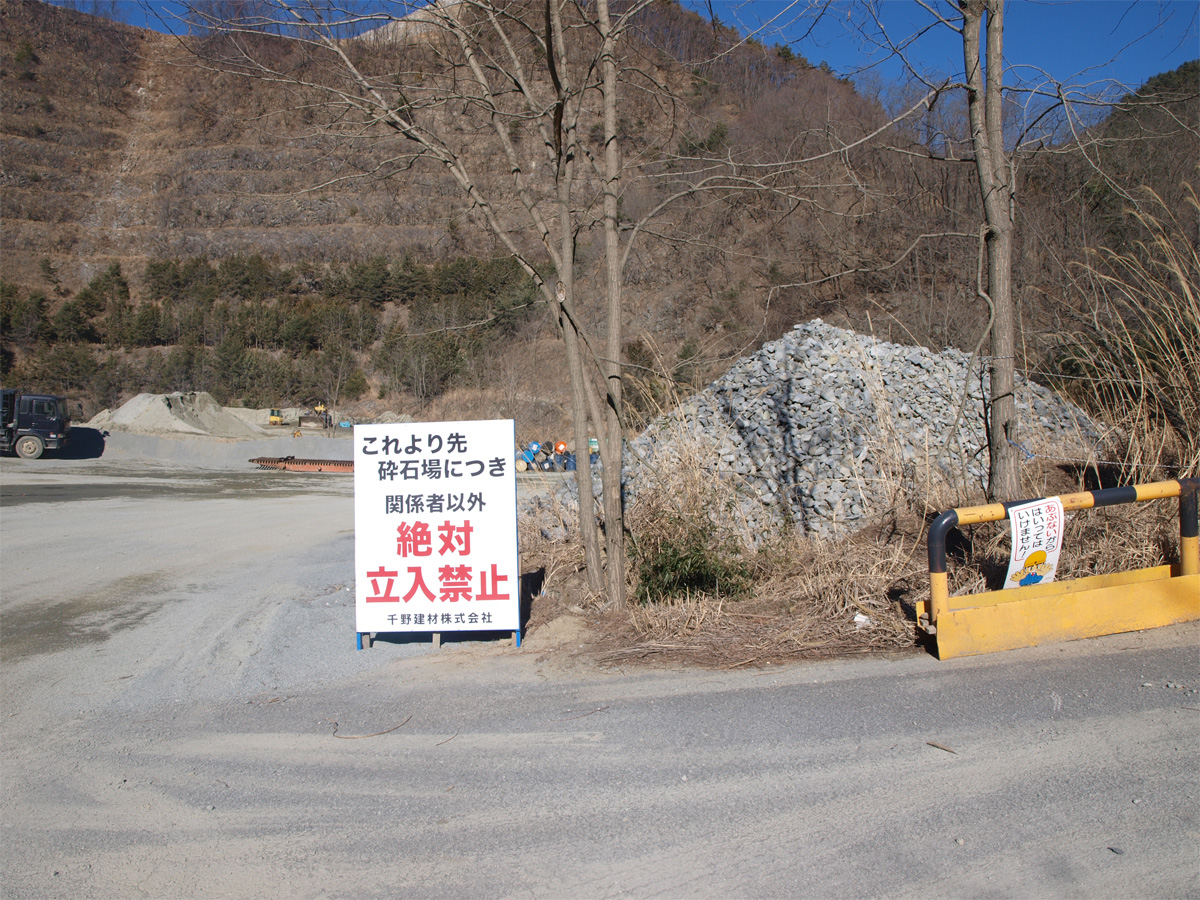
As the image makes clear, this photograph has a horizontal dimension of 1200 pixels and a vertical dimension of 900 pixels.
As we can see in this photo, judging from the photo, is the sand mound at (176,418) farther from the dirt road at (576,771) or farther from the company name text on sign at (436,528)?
the company name text on sign at (436,528)

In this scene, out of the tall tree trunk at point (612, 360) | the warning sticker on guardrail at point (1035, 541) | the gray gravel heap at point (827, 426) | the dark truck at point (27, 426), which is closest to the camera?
the warning sticker on guardrail at point (1035, 541)

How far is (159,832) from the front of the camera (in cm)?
308

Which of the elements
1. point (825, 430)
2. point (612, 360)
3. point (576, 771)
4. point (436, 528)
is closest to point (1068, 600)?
point (576, 771)

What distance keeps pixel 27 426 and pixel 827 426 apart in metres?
27.6

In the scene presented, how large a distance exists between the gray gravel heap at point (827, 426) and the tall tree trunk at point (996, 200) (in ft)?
4.97

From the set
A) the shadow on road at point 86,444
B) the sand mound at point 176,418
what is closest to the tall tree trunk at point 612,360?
the shadow on road at point 86,444

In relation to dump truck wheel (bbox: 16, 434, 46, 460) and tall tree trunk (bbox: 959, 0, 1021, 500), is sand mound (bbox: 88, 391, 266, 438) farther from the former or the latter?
tall tree trunk (bbox: 959, 0, 1021, 500)

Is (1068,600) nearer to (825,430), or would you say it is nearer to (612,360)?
(612,360)

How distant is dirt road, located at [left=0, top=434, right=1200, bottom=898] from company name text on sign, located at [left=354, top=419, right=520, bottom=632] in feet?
1.05

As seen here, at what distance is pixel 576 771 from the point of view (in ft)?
11.2

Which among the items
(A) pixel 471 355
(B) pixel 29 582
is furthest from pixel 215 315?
(B) pixel 29 582

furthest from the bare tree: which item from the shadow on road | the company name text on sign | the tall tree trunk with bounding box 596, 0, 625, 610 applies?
the shadow on road

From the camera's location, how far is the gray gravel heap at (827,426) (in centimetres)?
779

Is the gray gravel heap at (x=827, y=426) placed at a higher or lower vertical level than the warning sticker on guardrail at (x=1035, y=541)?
higher
